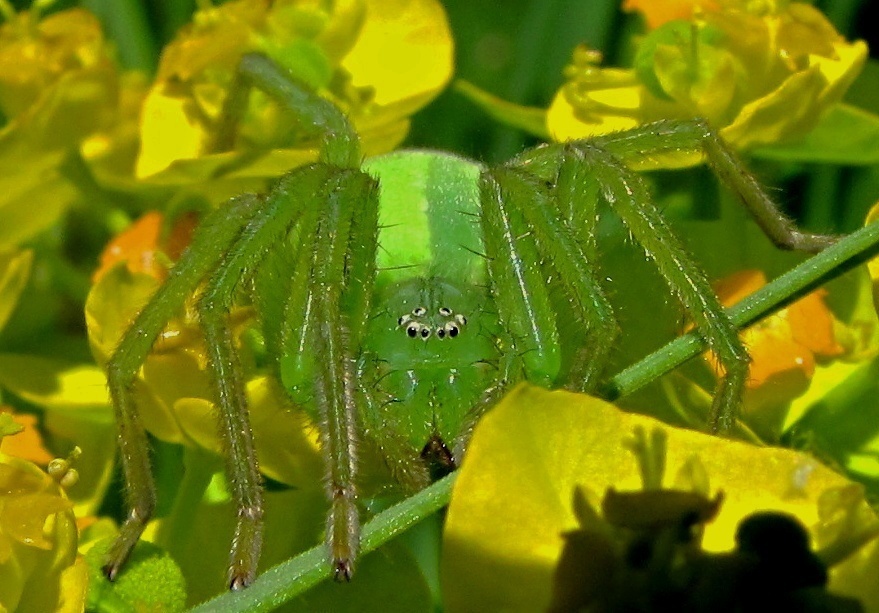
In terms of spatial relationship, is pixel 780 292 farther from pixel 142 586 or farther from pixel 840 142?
pixel 840 142

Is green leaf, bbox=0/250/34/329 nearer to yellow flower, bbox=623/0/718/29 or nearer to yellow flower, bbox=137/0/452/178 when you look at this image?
yellow flower, bbox=137/0/452/178

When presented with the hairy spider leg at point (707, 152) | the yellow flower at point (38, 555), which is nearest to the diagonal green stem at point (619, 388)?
the yellow flower at point (38, 555)

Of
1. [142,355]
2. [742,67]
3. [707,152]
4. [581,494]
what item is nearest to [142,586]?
[142,355]

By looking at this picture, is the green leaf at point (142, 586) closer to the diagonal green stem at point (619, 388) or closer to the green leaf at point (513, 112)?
the diagonal green stem at point (619, 388)

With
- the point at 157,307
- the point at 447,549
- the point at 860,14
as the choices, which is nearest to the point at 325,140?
the point at 157,307

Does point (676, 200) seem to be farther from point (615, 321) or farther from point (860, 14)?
point (860, 14)

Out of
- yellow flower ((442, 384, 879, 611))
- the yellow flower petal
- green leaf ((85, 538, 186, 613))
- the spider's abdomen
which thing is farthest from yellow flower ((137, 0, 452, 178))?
yellow flower ((442, 384, 879, 611))
